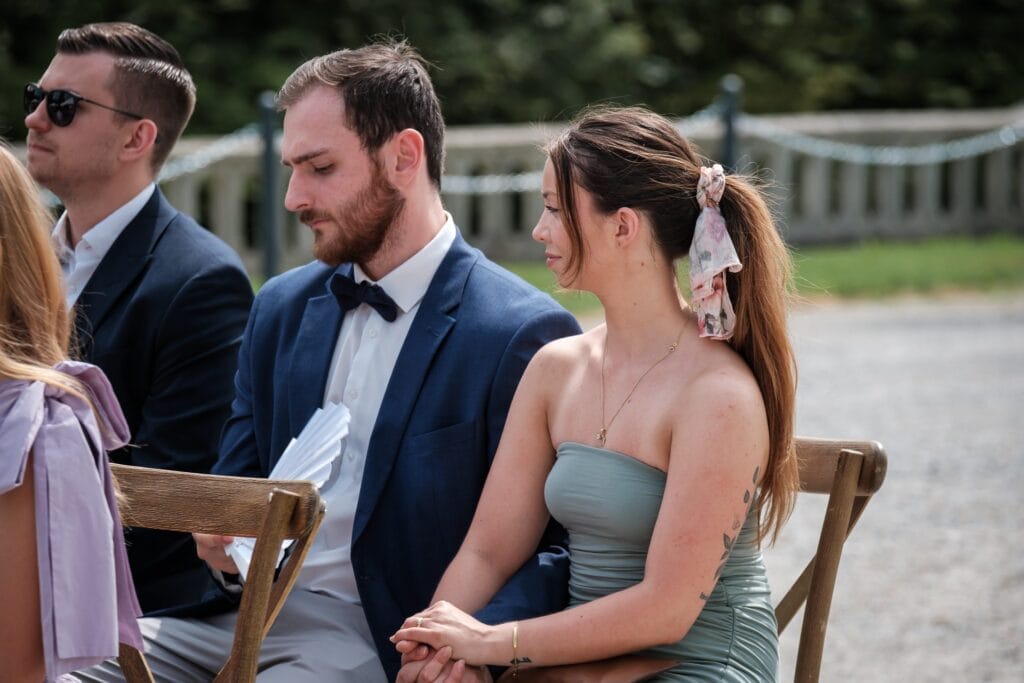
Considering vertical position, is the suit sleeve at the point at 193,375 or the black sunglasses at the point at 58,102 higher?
the black sunglasses at the point at 58,102

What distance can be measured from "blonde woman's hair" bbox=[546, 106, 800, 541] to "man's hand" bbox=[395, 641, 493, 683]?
64 centimetres

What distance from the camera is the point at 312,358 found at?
136 inches

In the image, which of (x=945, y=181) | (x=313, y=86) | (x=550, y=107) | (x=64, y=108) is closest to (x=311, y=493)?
(x=313, y=86)

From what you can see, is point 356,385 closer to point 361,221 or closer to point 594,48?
point 361,221

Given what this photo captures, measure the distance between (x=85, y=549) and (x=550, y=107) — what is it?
1520 cm

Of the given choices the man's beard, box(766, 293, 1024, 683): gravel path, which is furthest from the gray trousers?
box(766, 293, 1024, 683): gravel path

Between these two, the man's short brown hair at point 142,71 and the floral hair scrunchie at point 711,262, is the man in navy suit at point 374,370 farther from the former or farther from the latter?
the man's short brown hair at point 142,71

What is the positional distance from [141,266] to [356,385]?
34.3 inches

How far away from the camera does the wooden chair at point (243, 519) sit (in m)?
2.64

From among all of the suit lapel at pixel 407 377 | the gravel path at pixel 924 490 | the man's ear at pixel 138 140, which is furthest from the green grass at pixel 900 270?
the suit lapel at pixel 407 377

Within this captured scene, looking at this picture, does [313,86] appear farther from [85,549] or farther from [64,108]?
[85,549]

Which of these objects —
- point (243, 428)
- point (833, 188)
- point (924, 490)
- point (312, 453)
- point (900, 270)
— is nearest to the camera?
point (312, 453)

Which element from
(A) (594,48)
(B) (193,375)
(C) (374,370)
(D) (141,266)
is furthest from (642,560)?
(A) (594,48)

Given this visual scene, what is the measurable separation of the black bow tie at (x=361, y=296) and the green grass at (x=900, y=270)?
7719 mm
